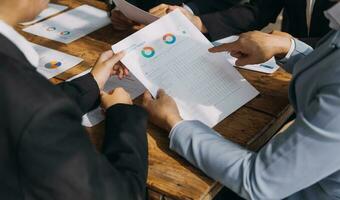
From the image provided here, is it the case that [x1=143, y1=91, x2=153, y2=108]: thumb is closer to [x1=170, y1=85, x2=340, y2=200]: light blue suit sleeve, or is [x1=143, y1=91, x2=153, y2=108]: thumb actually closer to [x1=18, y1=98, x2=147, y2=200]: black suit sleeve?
[x1=170, y1=85, x2=340, y2=200]: light blue suit sleeve

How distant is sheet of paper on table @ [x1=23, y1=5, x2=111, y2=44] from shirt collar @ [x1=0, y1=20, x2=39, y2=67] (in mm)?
762

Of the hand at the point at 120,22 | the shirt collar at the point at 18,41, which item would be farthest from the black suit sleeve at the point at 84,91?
the hand at the point at 120,22

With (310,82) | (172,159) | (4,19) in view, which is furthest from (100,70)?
(310,82)

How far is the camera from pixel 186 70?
119 cm

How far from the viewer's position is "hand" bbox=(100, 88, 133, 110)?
1098mm

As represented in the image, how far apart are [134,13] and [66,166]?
82 centimetres

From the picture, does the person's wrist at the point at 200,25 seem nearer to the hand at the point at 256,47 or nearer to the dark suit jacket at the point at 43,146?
the hand at the point at 256,47

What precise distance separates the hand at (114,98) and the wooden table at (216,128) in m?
0.06

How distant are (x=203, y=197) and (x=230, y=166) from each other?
9 centimetres

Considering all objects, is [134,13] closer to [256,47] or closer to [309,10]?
[256,47]

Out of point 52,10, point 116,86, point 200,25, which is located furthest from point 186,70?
point 52,10

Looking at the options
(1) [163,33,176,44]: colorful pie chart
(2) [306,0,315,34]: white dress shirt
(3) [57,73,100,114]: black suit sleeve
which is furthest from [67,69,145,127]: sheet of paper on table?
(2) [306,0,315,34]: white dress shirt

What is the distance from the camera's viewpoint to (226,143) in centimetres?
99

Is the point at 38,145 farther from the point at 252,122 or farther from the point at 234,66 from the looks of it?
the point at 234,66
